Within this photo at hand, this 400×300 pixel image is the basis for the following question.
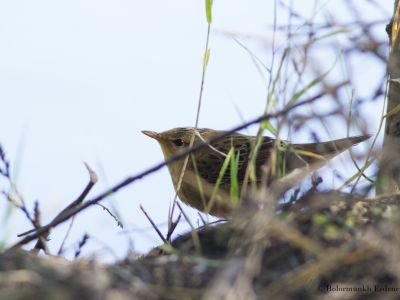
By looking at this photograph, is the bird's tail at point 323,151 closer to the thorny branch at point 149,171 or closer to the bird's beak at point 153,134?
Result: the thorny branch at point 149,171

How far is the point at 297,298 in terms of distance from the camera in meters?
2.97

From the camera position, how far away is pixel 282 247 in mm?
3229

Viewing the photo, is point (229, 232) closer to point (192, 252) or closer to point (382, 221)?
point (192, 252)

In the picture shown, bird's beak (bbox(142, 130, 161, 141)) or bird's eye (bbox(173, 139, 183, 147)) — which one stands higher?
bird's beak (bbox(142, 130, 161, 141))

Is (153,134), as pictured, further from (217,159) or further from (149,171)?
(149,171)

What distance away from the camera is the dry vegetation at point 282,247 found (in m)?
2.71

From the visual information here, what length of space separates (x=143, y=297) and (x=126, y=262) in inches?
21.4

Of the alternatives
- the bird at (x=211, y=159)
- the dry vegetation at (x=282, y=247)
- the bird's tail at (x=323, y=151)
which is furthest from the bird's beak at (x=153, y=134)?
the dry vegetation at (x=282, y=247)

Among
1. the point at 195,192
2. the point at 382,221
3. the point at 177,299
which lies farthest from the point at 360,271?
the point at 195,192

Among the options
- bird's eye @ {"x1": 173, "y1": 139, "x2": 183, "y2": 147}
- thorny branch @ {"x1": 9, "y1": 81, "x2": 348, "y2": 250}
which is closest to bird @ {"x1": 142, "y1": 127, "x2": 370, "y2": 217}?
bird's eye @ {"x1": 173, "y1": 139, "x2": 183, "y2": 147}

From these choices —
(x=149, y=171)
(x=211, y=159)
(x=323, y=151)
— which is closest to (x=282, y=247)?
(x=149, y=171)

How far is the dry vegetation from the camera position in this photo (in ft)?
8.89

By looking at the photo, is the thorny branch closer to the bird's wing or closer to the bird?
the bird

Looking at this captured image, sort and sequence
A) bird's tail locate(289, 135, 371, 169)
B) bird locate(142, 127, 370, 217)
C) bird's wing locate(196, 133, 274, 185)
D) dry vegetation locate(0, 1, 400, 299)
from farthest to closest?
bird's wing locate(196, 133, 274, 185), bird locate(142, 127, 370, 217), bird's tail locate(289, 135, 371, 169), dry vegetation locate(0, 1, 400, 299)
